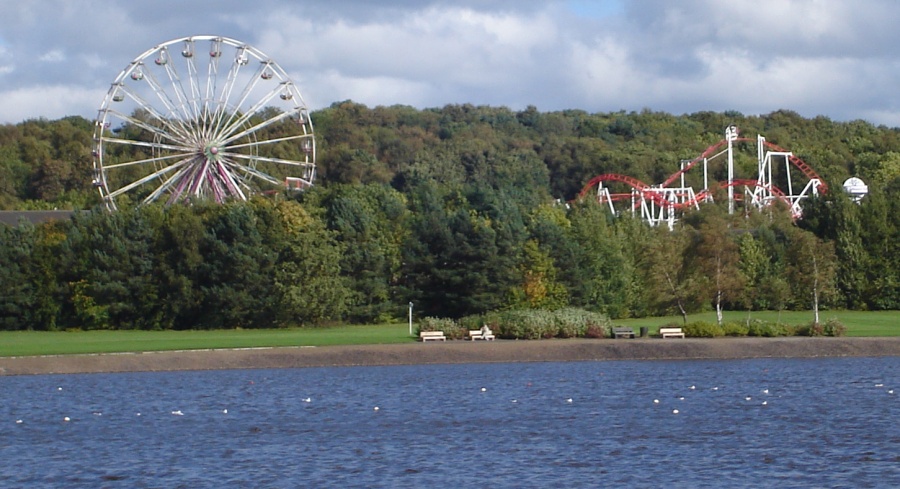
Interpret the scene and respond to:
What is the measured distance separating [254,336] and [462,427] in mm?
29254

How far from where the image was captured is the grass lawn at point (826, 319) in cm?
5831

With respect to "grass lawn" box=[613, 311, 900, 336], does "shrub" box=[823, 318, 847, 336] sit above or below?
below

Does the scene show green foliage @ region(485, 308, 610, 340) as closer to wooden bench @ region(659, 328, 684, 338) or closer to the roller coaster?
wooden bench @ region(659, 328, 684, 338)

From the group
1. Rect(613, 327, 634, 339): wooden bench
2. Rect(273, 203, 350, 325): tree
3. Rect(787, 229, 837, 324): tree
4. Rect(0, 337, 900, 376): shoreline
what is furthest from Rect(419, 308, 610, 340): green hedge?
Rect(273, 203, 350, 325): tree

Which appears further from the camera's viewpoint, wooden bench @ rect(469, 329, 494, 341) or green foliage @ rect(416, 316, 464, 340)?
green foliage @ rect(416, 316, 464, 340)

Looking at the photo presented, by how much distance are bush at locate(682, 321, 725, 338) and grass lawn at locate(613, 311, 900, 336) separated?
4.78 m

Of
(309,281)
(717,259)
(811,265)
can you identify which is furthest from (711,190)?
(717,259)

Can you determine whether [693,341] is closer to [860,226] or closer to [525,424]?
[525,424]

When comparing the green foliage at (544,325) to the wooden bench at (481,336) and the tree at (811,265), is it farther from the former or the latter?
the tree at (811,265)

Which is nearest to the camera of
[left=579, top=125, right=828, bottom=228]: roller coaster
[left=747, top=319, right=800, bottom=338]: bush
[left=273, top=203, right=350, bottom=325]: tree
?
[left=747, top=319, right=800, bottom=338]: bush

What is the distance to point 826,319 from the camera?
61531mm

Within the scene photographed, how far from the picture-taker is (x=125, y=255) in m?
67.9

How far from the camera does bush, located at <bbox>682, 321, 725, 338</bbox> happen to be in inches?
2136

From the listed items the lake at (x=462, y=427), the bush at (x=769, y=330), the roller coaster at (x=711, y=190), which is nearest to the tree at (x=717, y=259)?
the bush at (x=769, y=330)
